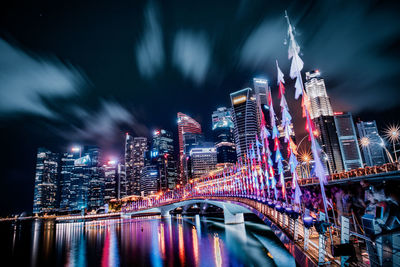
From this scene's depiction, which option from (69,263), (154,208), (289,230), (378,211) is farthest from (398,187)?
(154,208)

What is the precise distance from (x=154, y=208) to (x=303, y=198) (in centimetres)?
9122

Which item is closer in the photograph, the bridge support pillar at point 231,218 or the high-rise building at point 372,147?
the bridge support pillar at point 231,218

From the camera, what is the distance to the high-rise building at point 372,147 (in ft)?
537

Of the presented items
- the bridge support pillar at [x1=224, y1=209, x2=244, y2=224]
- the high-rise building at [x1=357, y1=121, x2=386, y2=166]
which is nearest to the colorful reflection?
the bridge support pillar at [x1=224, y1=209, x2=244, y2=224]

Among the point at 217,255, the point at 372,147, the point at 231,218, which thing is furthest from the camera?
the point at 372,147

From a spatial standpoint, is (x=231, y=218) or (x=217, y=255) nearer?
(x=217, y=255)

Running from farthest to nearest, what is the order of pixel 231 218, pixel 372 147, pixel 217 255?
pixel 372 147, pixel 231 218, pixel 217 255

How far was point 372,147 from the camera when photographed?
173m

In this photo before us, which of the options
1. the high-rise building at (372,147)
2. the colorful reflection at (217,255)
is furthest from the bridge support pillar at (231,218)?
the high-rise building at (372,147)

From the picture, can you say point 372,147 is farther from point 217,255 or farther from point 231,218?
point 217,255

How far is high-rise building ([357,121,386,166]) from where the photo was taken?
163625mm

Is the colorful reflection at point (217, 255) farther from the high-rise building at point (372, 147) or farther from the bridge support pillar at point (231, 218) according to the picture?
the high-rise building at point (372, 147)

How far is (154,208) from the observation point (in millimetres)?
123312

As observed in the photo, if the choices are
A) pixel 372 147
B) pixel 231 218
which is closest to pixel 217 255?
pixel 231 218
